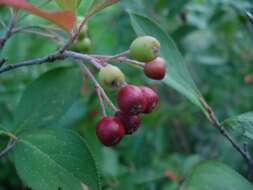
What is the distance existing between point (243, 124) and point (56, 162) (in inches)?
18.6

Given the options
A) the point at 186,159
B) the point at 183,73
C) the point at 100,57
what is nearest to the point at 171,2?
the point at 186,159

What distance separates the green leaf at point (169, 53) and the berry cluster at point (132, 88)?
0.22 meters

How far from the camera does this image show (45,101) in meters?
1.47

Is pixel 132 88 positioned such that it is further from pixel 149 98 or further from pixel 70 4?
pixel 70 4

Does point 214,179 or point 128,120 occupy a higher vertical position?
point 128,120

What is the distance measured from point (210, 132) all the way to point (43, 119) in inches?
63.8

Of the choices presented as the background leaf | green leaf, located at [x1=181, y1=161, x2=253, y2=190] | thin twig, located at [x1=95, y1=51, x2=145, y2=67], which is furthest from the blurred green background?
green leaf, located at [x1=181, y1=161, x2=253, y2=190]

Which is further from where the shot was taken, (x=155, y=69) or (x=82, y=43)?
(x=82, y=43)

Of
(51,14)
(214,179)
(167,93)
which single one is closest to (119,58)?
(51,14)

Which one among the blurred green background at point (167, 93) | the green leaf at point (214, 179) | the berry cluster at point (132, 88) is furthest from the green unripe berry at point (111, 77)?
the blurred green background at point (167, 93)

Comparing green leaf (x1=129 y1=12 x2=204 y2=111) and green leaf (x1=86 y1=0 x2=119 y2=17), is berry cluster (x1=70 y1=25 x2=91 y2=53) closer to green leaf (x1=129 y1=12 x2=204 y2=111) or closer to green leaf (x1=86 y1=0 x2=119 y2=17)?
green leaf (x1=129 y1=12 x2=204 y2=111)

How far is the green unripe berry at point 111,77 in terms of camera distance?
1.12m

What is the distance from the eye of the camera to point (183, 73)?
55.8 inches

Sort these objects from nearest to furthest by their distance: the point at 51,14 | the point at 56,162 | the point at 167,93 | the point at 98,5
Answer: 1. the point at 51,14
2. the point at 98,5
3. the point at 56,162
4. the point at 167,93
